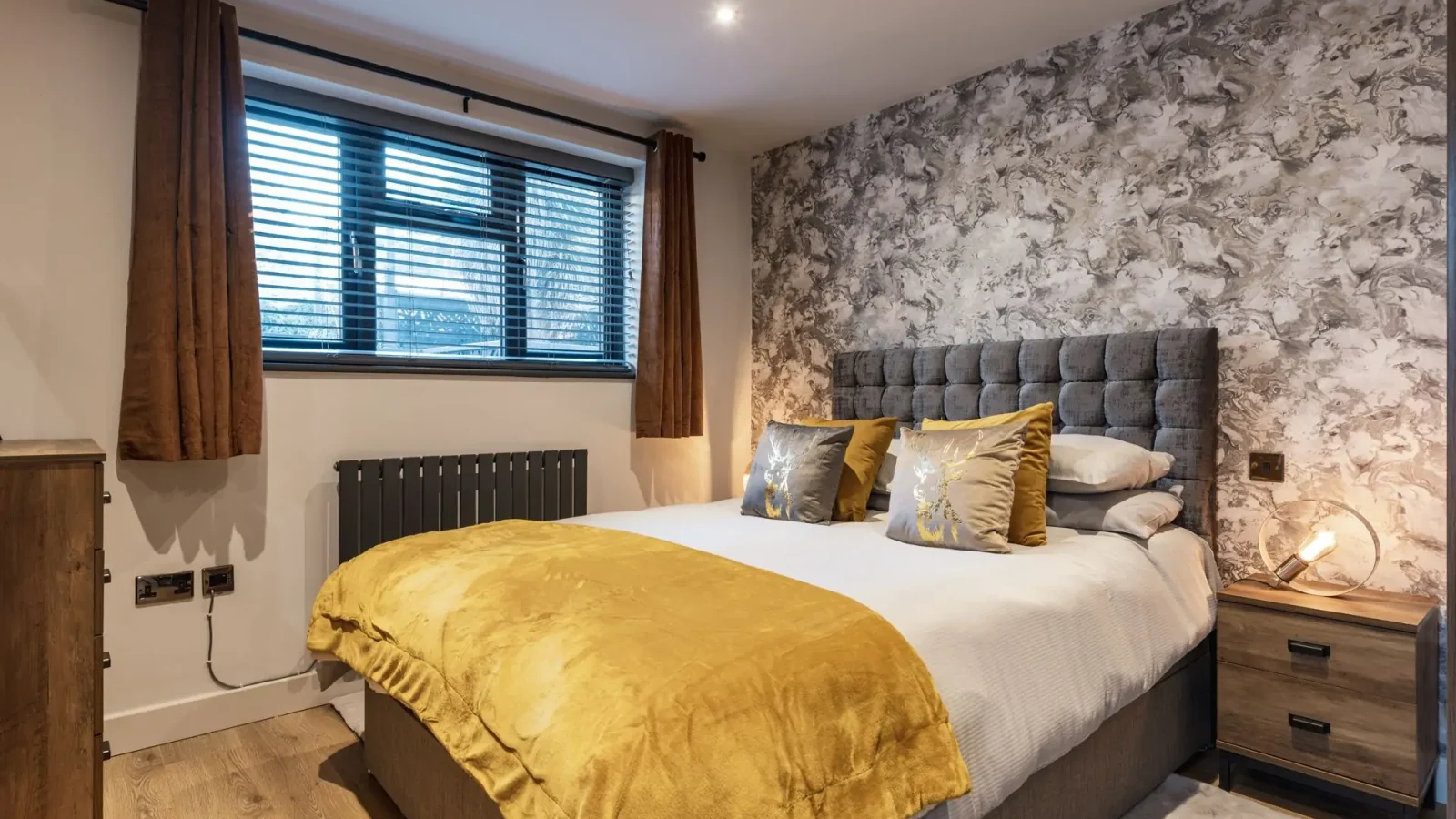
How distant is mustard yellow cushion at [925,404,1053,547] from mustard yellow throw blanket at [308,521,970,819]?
3.10ft

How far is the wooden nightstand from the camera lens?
183 cm

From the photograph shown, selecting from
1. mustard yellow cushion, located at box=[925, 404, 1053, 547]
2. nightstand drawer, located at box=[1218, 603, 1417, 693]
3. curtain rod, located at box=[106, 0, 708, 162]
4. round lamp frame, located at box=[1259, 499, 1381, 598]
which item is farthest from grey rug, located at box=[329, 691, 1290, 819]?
curtain rod, located at box=[106, 0, 708, 162]

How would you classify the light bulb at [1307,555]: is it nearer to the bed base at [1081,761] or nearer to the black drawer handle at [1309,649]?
the black drawer handle at [1309,649]

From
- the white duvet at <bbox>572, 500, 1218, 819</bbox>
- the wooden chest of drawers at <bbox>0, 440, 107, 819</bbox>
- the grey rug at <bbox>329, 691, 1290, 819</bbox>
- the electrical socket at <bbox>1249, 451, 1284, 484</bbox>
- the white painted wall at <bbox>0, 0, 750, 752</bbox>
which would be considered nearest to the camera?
the white duvet at <bbox>572, 500, 1218, 819</bbox>

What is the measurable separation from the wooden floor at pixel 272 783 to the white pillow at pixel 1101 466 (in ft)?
2.81

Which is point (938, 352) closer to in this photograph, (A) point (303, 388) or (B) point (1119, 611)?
(B) point (1119, 611)

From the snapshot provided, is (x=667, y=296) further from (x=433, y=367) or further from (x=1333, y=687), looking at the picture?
(x=1333, y=687)

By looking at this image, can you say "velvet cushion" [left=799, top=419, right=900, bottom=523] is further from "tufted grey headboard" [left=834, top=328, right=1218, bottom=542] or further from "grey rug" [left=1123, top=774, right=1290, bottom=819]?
"grey rug" [left=1123, top=774, right=1290, bottom=819]

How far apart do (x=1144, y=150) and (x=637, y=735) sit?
2.56 m

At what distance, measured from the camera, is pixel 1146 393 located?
2.48 meters

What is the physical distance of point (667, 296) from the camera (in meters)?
3.51

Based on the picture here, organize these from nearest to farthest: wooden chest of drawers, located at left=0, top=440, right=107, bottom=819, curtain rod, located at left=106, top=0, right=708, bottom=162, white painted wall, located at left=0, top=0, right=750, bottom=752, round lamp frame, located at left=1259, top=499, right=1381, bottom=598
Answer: wooden chest of drawers, located at left=0, top=440, right=107, bottom=819, round lamp frame, located at left=1259, top=499, right=1381, bottom=598, white painted wall, located at left=0, top=0, right=750, bottom=752, curtain rod, located at left=106, top=0, right=708, bottom=162

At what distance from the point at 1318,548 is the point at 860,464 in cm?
133

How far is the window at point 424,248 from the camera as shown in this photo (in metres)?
2.71
